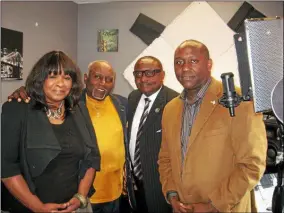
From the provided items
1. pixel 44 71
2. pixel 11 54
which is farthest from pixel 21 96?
pixel 11 54

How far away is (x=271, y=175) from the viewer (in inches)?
45.2

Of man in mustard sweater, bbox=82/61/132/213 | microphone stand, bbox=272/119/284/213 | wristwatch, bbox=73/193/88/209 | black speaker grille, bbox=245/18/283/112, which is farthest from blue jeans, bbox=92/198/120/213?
black speaker grille, bbox=245/18/283/112

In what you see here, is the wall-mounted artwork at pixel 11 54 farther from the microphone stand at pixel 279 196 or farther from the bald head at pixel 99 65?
the microphone stand at pixel 279 196

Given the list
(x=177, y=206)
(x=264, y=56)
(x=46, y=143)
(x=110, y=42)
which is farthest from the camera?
(x=110, y=42)

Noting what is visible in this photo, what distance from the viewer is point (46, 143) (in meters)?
0.95

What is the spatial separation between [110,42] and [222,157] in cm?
71

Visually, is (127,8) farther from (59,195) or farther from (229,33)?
(59,195)

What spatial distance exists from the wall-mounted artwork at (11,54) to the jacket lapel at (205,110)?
684 millimetres

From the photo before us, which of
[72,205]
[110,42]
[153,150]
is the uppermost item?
[110,42]

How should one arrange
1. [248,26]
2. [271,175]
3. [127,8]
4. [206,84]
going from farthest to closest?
[127,8], [271,175], [206,84], [248,26]

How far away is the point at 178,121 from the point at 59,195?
50cm

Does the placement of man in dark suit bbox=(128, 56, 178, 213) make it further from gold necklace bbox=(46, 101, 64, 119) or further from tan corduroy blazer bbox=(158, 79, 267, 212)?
gold necklace bbox=(46, 101, 64, 119)

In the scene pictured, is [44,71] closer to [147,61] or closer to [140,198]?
[147,61]

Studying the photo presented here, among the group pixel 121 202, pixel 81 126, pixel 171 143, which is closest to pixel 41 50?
pixel 81 126
